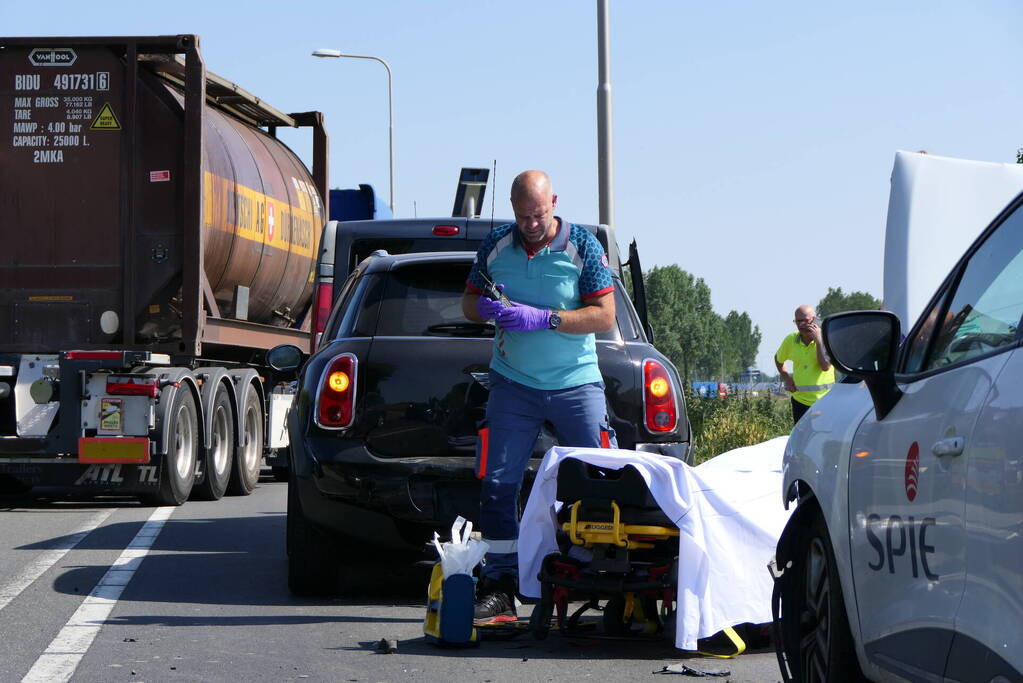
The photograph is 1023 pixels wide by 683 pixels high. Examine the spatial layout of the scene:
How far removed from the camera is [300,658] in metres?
6.25

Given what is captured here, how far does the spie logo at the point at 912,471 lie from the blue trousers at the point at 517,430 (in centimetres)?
314

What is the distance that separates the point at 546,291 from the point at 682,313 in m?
144

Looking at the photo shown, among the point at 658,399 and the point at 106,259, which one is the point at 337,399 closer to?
the point at 658,399

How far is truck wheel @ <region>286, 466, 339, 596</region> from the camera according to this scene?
7723 millimetres

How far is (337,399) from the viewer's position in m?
7.50

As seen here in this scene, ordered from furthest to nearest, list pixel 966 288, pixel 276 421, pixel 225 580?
pixel 276 421
pixel 225 580
pixel 966 288

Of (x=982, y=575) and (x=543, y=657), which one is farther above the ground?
(x=982, y=575)

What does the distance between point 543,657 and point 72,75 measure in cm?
933

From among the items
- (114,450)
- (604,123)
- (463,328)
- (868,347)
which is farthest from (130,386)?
(868,347)

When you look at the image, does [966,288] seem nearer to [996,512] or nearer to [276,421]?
[996,512]

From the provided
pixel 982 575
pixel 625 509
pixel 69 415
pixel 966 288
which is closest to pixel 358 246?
pixel 69 415

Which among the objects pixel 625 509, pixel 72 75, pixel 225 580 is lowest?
pixel 225 580

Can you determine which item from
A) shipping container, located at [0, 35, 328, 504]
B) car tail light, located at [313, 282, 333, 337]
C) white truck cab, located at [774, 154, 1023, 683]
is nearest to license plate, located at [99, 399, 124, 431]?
shipping container, located at [0, 35, 328, 504]

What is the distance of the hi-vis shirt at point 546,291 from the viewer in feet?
23.0
